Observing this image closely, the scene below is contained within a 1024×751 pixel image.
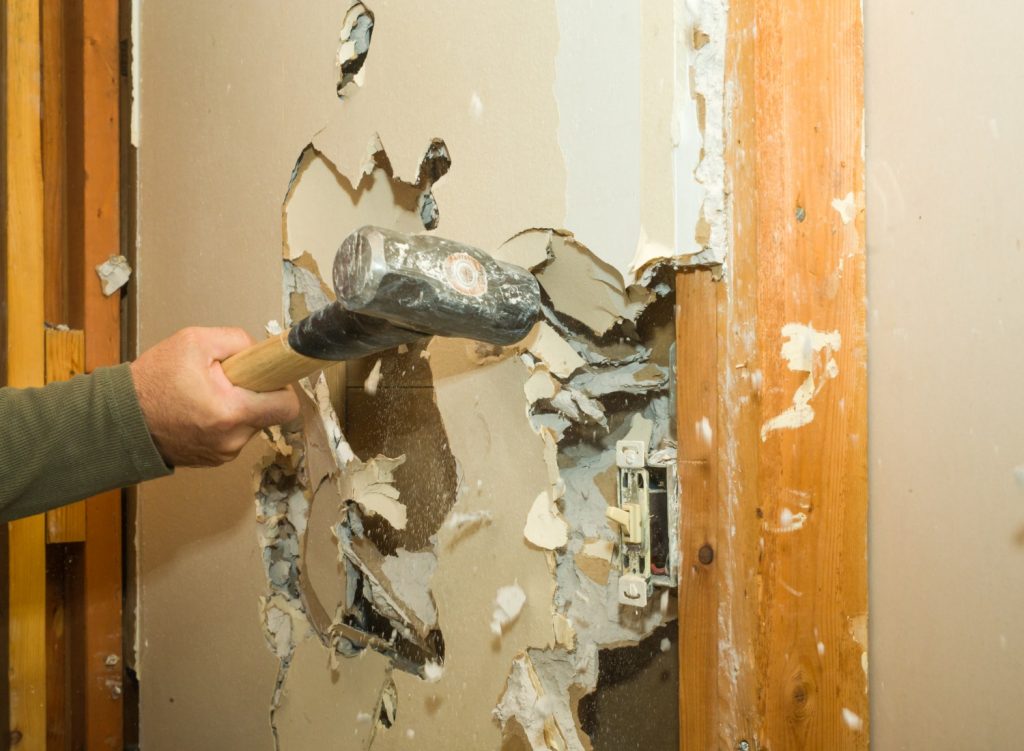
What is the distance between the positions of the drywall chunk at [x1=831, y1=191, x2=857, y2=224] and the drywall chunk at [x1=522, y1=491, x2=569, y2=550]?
0.46 meters

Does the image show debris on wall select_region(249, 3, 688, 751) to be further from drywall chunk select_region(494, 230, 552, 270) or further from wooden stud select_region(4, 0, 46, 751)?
wooden stud select_region(4, 0, 46, 751)

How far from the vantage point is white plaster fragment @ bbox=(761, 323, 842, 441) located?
0.81 metres

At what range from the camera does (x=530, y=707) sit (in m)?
0.97

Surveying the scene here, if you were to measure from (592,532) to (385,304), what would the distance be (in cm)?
40

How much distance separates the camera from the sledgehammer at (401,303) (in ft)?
2.44

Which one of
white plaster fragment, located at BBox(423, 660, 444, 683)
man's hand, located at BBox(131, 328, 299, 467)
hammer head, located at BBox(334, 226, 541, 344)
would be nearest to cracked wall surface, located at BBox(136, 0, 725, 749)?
white plaster fragment, located at BBox(423, 660, 444, 683)

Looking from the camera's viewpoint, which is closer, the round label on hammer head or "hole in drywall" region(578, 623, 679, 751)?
the round label on hammer head

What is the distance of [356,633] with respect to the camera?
1.21 m

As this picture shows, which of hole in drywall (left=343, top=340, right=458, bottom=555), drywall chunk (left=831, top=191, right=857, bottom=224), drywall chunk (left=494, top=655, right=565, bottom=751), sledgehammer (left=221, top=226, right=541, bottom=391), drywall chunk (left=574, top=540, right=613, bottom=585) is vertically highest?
drywall chunk (left=831, top=191, right=857, bottom=224)

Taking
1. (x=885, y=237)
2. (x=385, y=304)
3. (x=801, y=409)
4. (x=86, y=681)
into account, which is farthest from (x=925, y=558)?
(x=86, y=681)

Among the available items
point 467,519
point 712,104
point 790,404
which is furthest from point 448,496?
point 712,104

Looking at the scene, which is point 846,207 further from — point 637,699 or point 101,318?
point 101,318

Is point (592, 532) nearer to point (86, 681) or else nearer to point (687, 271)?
point (687, 271)

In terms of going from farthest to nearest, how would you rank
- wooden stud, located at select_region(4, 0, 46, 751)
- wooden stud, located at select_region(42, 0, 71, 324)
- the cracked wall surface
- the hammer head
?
1. wooden stud, located at select_region(42, 0, 71, 324)
2. wooden stud, located at select_region(4, 0, 46, 751)
3. the cracked wall surface
4. the hammer head
